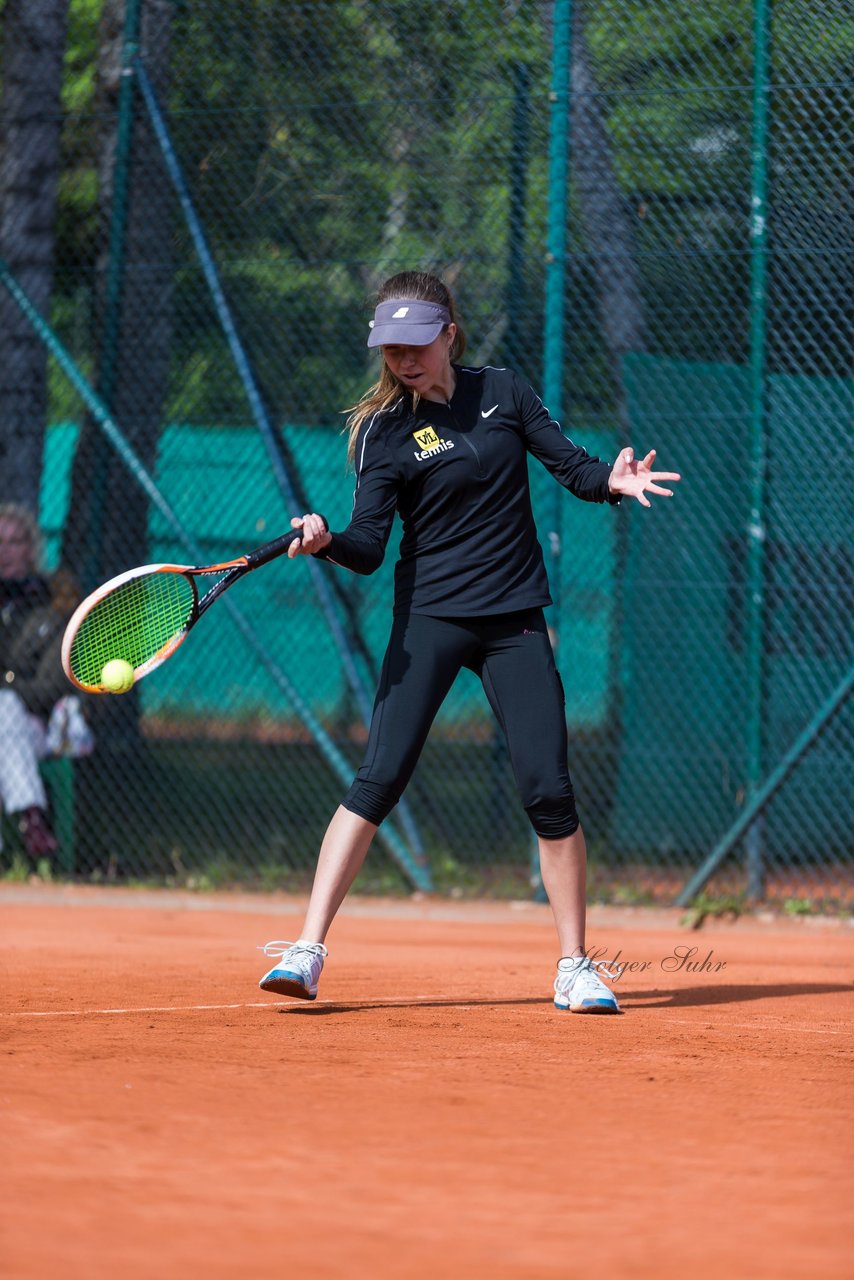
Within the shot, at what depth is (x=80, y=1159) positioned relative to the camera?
310 cm

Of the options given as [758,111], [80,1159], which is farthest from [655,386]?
[80,1159]

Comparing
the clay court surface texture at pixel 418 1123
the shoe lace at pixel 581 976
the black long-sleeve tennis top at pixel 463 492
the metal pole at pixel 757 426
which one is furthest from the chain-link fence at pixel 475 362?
the black long-sleeve tennis top at pixel 463 492

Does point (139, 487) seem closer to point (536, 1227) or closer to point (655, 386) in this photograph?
point (655, 386)

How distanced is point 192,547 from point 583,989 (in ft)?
13.8

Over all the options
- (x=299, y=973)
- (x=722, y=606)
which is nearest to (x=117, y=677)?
(x=299, y=973)

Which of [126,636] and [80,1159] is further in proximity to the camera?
[126,636]

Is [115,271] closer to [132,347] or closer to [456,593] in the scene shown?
[132,347]

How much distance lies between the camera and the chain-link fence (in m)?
A: 7.85

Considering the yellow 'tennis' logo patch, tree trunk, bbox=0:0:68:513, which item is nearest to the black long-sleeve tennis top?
the yellow 'tennis' logo patch

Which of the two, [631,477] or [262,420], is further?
[262,420]

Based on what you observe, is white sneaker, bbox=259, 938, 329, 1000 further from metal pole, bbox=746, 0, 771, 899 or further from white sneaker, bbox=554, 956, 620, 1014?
metal pole, bbox=746, 0, 771, 899

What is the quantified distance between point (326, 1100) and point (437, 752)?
16.5 feet

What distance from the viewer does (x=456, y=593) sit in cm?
484

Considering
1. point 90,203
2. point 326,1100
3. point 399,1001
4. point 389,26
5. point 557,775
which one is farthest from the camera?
point 90,203
